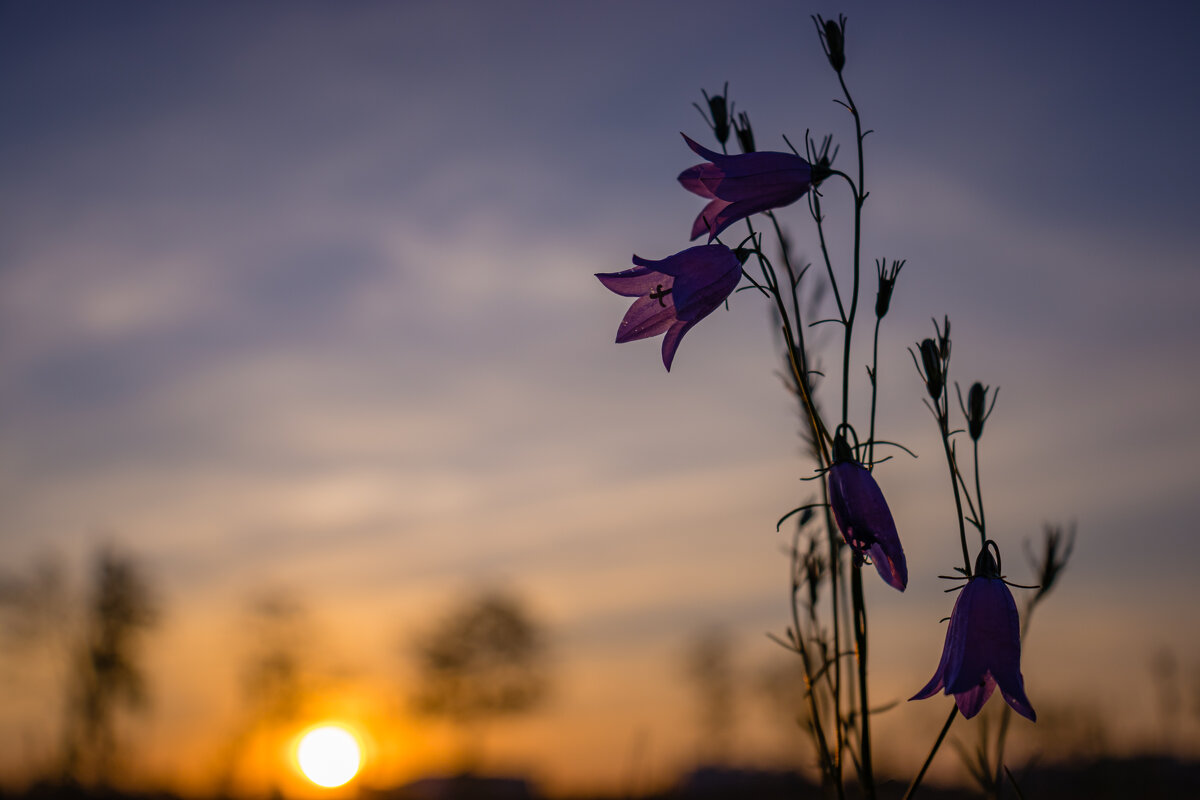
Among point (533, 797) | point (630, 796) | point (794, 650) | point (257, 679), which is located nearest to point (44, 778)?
point (630, 796)

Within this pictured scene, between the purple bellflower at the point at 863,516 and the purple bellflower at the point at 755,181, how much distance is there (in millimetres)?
500

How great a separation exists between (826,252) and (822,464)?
1.37ft

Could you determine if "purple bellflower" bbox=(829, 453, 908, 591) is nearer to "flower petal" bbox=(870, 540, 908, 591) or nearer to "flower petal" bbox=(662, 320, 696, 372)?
"flower petal" bbox=(870, 540, 908, 591)

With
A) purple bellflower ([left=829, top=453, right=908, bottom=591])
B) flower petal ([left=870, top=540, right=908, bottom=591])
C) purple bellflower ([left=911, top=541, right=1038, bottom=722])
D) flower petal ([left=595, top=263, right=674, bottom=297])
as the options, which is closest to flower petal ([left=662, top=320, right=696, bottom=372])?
flower petal ([left=595, top=263, right=674, bottom=297])

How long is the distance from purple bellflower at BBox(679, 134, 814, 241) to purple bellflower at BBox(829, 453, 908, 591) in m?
0.50

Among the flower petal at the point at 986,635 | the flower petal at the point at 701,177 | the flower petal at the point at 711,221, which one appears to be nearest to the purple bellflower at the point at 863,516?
the flower petal at the point at 986,635

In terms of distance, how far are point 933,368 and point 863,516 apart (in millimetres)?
420

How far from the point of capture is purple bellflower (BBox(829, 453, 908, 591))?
5.18ft

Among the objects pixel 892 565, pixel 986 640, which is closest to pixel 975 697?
pixel 986 640

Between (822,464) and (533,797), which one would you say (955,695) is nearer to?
(822,464)

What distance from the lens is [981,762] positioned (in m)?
2.28

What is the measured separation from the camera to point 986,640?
66.9 inches

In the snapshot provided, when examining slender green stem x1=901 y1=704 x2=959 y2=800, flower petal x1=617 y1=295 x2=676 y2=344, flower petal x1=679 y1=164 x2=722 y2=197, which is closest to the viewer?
slender green stem x1=901 y1=704 x2=959 y2=800

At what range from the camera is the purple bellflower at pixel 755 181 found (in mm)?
1708
